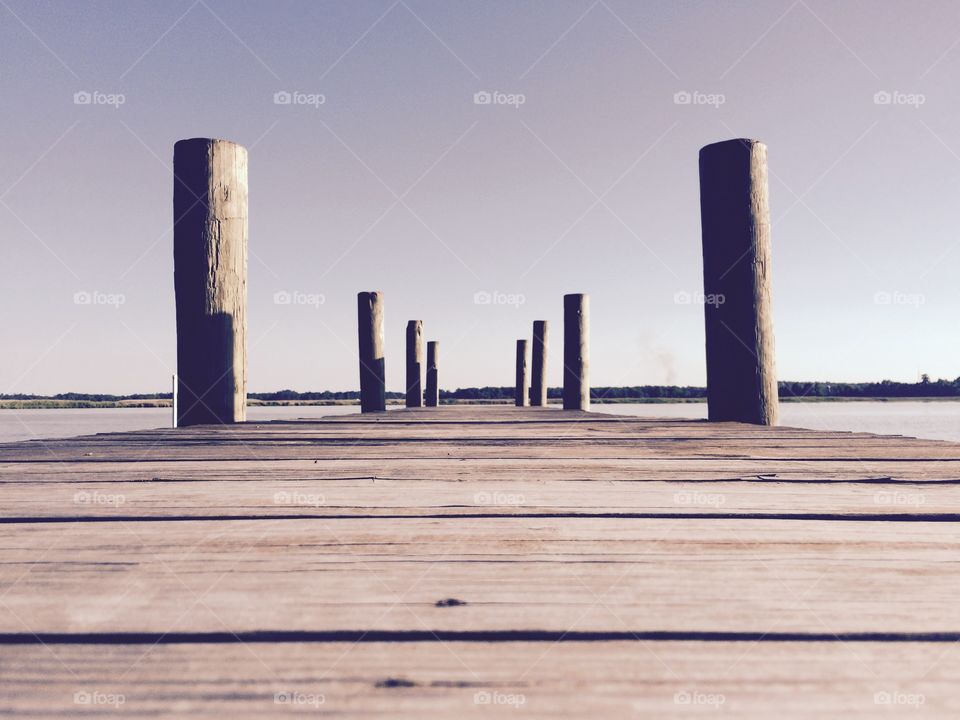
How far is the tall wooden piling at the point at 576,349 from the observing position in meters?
10.7

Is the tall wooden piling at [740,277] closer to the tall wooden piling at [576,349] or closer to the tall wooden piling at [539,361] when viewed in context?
the tall wooden piling at [576,349]

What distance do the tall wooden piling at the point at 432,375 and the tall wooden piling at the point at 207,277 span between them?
14581mm

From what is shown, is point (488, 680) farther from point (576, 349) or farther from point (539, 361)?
point (539, 361)

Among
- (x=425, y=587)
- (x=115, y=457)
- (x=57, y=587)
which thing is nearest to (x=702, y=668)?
(x=425, y=587)

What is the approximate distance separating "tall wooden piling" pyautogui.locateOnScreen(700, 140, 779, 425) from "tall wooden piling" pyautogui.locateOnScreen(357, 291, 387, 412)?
7.75 metres

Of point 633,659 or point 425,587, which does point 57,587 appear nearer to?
point 425,587

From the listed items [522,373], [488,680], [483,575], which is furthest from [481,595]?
[522,373]

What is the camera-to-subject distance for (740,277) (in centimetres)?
374

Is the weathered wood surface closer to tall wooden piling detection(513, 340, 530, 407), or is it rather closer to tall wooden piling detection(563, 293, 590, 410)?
tall wooden piling detection(563, 293, 590, 410)

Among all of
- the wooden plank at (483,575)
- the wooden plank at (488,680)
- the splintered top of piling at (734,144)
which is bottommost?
the wooden plank at (488,680)

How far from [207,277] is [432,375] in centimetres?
1540

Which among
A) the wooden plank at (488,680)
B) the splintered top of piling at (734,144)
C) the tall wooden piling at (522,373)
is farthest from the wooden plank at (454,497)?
the tall wooden piling at (522,373)

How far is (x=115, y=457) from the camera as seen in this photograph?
2.44 meters

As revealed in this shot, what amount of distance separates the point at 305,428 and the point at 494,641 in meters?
3.33
